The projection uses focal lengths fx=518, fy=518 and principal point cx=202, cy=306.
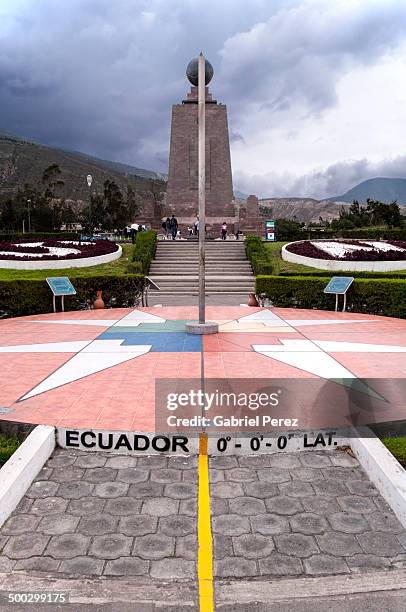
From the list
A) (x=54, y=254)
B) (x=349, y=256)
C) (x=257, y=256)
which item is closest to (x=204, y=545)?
(x=349, y=256)

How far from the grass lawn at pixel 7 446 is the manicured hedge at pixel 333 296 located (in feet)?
34.2

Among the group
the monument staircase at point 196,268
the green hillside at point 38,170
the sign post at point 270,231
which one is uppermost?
the green hillside at point 38,170

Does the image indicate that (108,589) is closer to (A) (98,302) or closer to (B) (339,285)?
(B) (339,285)

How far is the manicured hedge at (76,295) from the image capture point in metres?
13.2

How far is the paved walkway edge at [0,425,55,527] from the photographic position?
12.9ft

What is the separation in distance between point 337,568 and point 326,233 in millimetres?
41904

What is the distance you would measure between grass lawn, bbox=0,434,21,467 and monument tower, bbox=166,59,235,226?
3708cm

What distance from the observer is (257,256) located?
23.9m

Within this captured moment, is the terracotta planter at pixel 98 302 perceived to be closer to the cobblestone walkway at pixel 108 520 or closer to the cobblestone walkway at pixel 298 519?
the cobblestone walkway at pixel 108 520

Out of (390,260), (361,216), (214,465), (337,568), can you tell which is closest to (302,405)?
(214,465)

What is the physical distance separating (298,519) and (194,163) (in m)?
39.8

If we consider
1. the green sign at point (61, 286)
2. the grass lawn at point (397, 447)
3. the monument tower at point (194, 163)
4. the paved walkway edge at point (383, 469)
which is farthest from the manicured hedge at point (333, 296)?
the monument tower at point (194, 163)

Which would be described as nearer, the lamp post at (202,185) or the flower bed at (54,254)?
the lamp post at (202,185)

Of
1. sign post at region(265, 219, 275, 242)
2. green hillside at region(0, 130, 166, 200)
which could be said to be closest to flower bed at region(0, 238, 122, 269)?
sign post at region(265, 219, 275, 242)
